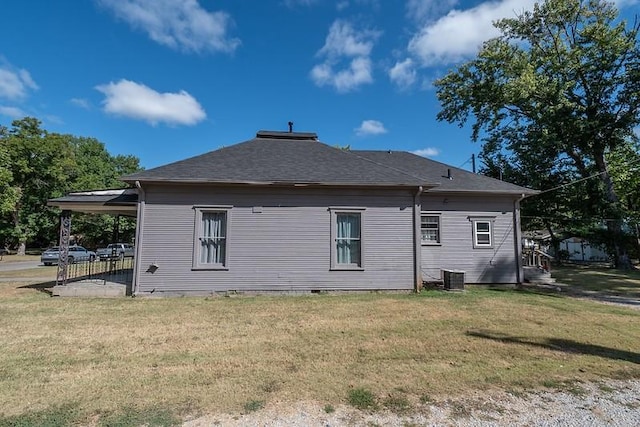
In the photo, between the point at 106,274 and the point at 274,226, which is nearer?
the point at 274,226

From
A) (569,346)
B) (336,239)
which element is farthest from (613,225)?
(569,346)

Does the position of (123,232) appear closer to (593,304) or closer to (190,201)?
(190,201)

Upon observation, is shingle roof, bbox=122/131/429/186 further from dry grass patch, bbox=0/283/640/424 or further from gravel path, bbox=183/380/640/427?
gravel path, bbox=183/380/640/427

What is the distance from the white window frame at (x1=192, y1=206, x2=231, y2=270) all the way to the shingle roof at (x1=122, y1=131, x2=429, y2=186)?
2.76ft

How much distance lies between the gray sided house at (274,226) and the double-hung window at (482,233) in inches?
98.9

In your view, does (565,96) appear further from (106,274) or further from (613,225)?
(106,274)

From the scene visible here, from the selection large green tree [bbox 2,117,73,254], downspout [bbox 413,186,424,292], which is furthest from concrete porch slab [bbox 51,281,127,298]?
large green tree [bbox 2,117,73,254]

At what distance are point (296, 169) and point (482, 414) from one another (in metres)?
8.46

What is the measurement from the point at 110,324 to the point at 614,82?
26.1 meters

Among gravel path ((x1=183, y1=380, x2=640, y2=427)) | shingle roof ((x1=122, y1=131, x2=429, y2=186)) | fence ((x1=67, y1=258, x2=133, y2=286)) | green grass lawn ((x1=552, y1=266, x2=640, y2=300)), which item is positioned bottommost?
gravel path ((x1=183, y1=380, x2=640, y2=427))

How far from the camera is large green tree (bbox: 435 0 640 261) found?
63.9 ft

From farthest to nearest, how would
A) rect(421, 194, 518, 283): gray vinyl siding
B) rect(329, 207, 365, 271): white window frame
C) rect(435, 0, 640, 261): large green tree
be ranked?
rect(435, 0, 640, 261): large green tree, rect(421, 194, 518, 283): gray vinyl siding, rect(329, 207, 365, 271): white window frame

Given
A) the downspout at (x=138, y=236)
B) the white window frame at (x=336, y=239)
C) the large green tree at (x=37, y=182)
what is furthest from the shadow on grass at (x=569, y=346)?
the large green tree at (x=37, y=182)

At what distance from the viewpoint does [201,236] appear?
9.97 m
